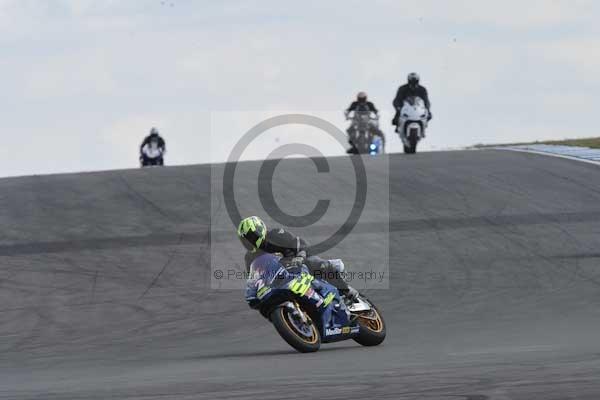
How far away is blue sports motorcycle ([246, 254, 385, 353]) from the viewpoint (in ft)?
33.1

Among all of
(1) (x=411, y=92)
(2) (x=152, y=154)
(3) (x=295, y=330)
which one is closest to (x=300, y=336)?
(3) (x=295, y=330)

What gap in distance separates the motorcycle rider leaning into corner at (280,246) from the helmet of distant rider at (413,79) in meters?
17.0

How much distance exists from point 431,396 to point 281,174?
59.1 feet

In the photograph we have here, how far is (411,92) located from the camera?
27344 mm

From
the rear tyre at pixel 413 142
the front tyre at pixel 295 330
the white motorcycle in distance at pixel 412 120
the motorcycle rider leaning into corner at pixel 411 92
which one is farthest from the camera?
the rear tyre at pixel 413 142

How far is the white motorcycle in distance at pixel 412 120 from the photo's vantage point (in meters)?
27.1

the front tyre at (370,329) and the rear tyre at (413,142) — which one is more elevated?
the rear tyre at (413,142)

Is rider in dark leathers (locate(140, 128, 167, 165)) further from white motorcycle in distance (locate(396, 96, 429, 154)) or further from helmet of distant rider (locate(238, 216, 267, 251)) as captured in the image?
helmet of distant rider (locate(238, 216, 267, 251))

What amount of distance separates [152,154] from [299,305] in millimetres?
24978

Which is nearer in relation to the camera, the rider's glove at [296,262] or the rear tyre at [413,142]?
the rider's glove at [296,262]

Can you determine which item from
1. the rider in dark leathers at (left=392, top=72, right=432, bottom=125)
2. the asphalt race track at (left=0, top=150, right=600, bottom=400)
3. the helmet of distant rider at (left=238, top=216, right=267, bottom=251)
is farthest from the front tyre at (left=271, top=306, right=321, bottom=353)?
the rider in dark leathers at (left=392, top=72, right=432, bottom=125)

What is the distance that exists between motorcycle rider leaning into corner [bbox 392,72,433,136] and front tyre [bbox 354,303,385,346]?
54.7ft

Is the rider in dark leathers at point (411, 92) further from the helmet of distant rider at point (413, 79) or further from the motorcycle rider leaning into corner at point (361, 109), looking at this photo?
the motorcycle rider leaning into corner at point (361, 109)

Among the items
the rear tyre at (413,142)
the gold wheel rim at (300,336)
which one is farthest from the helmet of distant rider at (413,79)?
the gold wheel rim at (300,336)
